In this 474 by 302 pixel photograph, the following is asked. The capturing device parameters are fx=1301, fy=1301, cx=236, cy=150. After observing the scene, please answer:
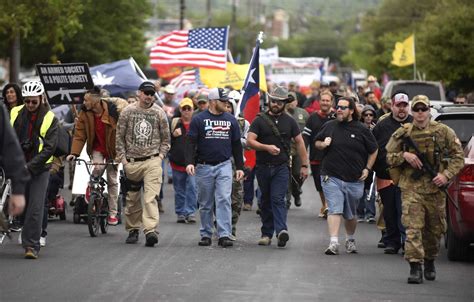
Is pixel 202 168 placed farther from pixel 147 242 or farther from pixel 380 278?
pixel 380 278

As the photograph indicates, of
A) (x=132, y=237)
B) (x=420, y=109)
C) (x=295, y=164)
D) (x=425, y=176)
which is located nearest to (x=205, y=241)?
(x=132, y=237)

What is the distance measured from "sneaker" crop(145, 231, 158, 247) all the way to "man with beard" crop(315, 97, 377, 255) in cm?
200

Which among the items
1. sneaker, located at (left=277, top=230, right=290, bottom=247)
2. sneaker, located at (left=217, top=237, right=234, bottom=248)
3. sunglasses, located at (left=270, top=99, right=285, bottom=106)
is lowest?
sneaker, located at (left=217, top=237, right=234, bottom=248)

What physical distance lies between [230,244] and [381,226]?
2.34m

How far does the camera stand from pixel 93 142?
1711 cm

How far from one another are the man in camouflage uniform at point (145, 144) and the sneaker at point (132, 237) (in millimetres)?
344

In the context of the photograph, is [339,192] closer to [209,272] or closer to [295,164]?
[209,272]

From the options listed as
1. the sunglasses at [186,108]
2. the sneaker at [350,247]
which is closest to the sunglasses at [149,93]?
the sneaker at [350,247]

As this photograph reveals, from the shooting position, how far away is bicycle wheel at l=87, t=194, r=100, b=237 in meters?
16.1

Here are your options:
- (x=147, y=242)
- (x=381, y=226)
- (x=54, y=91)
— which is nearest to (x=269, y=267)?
(x=147, y=242)

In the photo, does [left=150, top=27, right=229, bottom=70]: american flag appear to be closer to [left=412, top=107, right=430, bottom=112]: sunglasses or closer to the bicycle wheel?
the bicycle wheel

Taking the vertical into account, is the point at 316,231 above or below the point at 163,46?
below

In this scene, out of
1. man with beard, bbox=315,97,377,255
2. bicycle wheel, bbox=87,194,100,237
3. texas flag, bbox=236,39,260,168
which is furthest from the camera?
texas flag, bbox=236,39,260,168

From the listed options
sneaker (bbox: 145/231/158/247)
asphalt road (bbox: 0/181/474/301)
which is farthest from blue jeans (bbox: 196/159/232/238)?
sneaker (bbox: 145/231/158/247)
